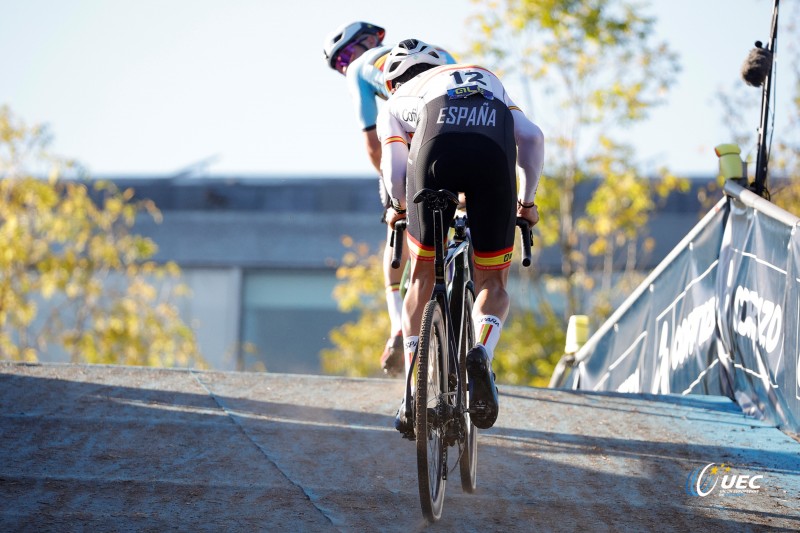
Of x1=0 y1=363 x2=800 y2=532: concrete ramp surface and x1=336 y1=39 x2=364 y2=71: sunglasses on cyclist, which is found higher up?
x1=336 y1=39 x2=364 y2=71: sunglasses on cyclist

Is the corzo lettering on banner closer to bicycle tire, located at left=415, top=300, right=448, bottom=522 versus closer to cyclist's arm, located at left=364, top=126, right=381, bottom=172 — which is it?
cyclist's arm, located at left=364, top=126, right=381, bottom=172

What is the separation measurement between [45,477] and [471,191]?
2.24m

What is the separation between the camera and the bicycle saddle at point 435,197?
4336 millimetres

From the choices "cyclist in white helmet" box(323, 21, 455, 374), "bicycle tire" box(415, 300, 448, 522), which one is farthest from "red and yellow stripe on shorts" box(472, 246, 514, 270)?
"cyclist in white helmet" box(323, 21, 455, 374)

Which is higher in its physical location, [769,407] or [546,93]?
[546,93]

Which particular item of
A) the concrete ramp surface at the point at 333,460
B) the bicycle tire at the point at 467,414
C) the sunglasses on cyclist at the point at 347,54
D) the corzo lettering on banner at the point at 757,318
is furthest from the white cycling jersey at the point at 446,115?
the sunglasses on cyclist at the point at 347,54

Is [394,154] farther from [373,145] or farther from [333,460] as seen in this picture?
[373,145]

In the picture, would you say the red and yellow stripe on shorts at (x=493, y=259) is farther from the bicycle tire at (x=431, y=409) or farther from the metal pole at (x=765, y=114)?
the metal pole at (x=765, y=114)

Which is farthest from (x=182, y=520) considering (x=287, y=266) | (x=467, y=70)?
(x=287, y=266)

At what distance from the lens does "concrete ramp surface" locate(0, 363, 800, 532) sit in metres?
4.41

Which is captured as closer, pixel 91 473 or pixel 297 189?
pixel 91 473

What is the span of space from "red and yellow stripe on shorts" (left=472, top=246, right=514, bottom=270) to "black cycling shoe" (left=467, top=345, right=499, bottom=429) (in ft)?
1.71

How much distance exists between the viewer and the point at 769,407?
6359mm

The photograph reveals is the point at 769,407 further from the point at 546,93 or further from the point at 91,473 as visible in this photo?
the point at 546,93
